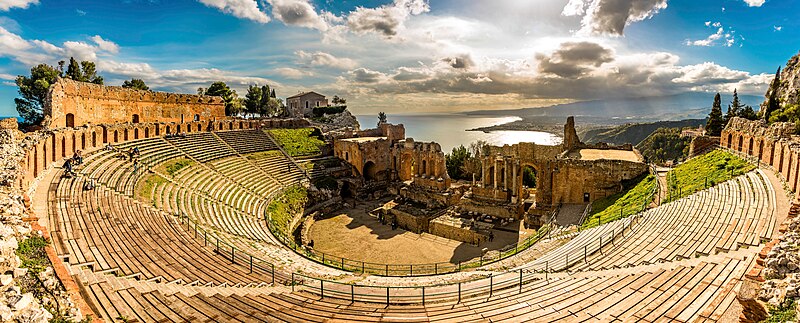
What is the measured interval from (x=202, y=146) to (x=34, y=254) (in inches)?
1014

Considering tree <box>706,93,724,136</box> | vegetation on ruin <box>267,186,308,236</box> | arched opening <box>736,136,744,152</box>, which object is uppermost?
tree <box>706,93,724,136</box>

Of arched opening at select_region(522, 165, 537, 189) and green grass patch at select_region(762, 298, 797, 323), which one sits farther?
arched opening at select_region(522, 165, 537, 189)

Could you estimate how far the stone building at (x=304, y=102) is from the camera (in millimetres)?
60562

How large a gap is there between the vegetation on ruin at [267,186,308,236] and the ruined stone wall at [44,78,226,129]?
14.8 metres

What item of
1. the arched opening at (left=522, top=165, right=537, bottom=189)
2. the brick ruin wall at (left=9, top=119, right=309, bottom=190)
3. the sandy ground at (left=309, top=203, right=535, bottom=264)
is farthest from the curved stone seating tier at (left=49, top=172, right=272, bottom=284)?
the arched opening at (left=522, top=165, right=537, bottom=189)

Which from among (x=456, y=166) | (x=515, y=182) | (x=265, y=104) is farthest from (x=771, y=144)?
(x=265, y=104)

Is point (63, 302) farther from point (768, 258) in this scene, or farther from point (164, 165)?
point (164, 165)

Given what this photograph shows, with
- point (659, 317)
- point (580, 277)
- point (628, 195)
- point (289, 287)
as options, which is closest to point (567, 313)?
point (659, 317)


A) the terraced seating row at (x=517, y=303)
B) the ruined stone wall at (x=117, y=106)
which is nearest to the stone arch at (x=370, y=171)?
the ruined stone wall at (x=117, y=106)

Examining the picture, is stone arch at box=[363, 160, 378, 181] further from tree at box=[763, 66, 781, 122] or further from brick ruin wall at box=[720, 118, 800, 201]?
tree at box=[763, 66, 781, 122]

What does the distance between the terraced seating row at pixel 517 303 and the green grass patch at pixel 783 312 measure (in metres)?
1.47

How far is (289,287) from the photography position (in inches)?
491

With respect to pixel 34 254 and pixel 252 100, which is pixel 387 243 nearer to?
pixel 34 254

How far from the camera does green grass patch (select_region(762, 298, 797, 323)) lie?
6087mm
